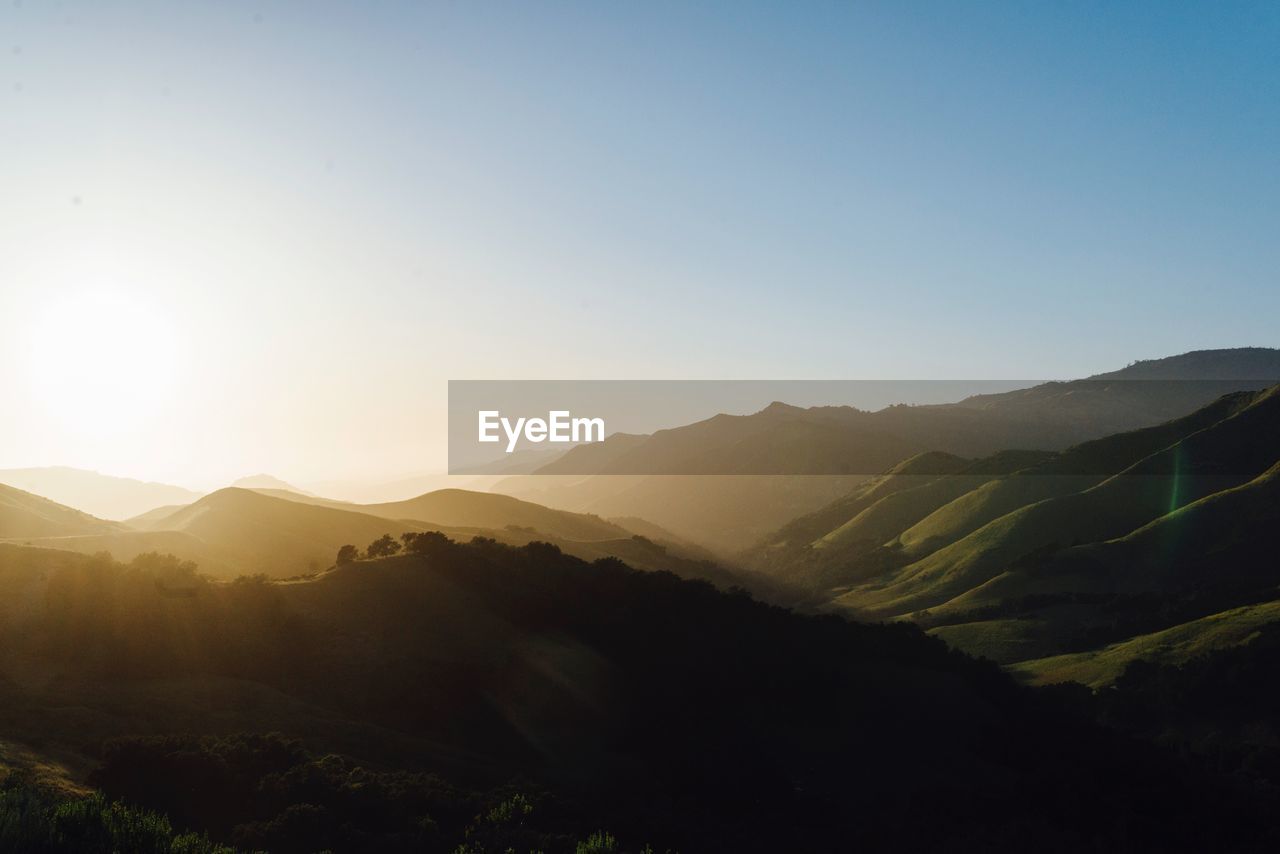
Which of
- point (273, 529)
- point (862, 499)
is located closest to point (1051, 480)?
point (862, 499)

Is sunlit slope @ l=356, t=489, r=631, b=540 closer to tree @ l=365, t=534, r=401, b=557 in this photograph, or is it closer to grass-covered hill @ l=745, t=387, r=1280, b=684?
grass-covered hill @ l=745, t=387, r=1280, b=684

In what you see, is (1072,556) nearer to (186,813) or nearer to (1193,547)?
(1193,547)

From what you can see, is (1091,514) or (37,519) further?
(37,519)

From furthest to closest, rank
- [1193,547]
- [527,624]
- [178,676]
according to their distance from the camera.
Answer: [1193,547] → [527,624] → [178,676]

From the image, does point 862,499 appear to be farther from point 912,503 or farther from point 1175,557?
point 1175,557

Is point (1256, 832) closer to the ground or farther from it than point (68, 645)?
closer to the ground

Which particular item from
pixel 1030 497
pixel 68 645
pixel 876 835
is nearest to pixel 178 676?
pixel 68 645

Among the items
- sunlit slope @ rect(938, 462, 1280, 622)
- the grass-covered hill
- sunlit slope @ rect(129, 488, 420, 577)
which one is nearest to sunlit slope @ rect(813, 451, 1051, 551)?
the grass-covered hill
